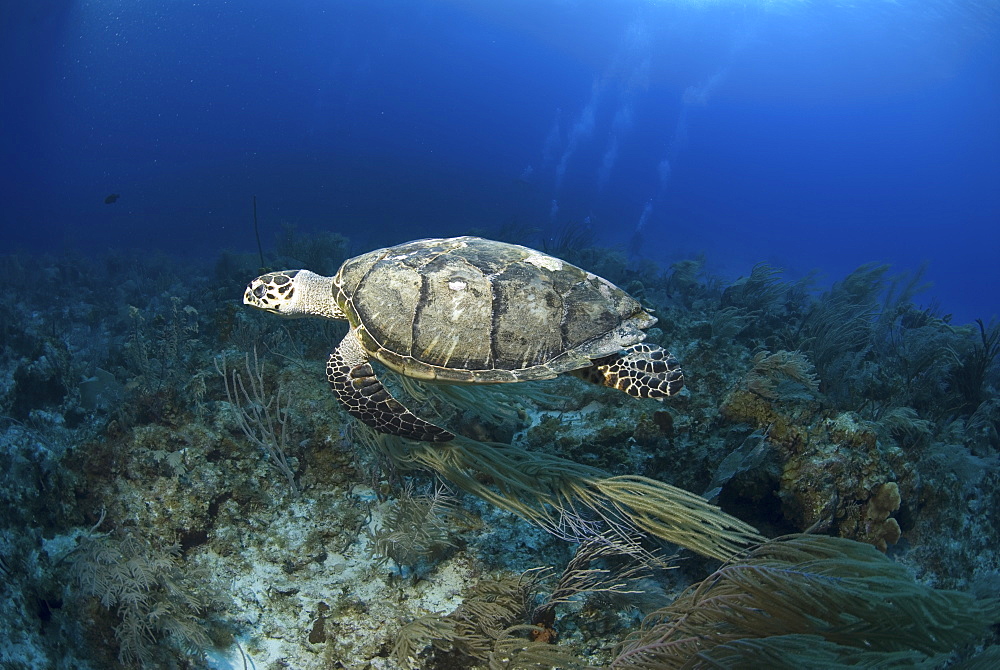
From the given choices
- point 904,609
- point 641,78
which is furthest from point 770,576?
point 641,78

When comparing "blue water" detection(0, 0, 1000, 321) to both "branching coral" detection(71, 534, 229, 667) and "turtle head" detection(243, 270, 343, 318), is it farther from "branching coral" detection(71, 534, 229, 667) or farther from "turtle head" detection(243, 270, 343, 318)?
"branching coral" detection(71, 534, 229, 667)

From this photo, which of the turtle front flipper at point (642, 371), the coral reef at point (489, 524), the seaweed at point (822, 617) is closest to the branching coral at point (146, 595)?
the coral reef at point (489, 524)

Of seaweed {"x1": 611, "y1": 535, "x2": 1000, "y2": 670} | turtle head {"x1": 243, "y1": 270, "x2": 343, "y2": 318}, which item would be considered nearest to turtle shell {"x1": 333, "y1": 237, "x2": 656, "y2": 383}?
turtle head {"x1": 243, "y1": 270, "x2": 343, "y2": 318}

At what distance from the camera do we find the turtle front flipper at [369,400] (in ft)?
10.1

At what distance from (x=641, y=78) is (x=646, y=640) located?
116535 mm

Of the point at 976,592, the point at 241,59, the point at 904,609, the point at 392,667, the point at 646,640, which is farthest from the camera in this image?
the point at 241,59

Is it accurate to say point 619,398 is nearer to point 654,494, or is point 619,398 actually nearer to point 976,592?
point 654,494

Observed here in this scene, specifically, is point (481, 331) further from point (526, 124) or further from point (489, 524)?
point (526, 124)

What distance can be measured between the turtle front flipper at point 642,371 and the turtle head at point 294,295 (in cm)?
222

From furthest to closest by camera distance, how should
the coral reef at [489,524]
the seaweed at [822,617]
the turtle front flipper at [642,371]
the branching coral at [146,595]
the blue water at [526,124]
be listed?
the blue water at [526,124], the turtle front flipper at [642,371], the branching coral at [146,595], the coral reef at [489,524], the seaweed at [822,617]

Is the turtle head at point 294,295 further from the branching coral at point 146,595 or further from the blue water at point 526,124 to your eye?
the blue water at point 526,124

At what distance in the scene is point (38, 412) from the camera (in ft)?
16.8

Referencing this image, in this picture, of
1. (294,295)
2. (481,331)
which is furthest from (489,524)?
(294,295)

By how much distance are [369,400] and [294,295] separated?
1.36 meters
